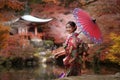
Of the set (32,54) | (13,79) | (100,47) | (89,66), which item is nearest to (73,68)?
(13,79)

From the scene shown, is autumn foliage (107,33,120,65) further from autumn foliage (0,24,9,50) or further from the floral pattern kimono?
the floral pattern kimono

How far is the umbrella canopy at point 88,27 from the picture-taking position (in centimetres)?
749

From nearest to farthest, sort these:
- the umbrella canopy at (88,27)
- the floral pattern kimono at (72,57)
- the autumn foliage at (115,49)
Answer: the umbrella canopy at (88,27) → the floral pattern kimono at (72,57) → the autumn foliage at (115,49)

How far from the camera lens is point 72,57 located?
7.71 m

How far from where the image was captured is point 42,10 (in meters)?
38.8

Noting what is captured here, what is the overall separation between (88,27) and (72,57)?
0.72 metres

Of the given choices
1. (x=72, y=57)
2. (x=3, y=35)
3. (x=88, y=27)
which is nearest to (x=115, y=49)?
(x=3, y=35)

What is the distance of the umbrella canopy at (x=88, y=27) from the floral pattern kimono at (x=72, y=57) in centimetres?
29

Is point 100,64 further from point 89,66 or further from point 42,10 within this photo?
point 42,10

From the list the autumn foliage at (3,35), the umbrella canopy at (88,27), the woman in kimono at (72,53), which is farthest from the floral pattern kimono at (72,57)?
the autumn foliage at (3,35)

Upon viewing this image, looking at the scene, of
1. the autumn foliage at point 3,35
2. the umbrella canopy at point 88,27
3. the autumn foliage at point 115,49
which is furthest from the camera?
the autumn foliage at point 3,35

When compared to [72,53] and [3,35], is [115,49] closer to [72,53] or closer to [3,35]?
[3,35]

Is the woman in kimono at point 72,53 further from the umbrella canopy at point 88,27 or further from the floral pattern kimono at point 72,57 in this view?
the umbrella canopy at point 88,27

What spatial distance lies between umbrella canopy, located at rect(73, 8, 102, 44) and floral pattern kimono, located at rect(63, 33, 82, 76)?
0.95ft
